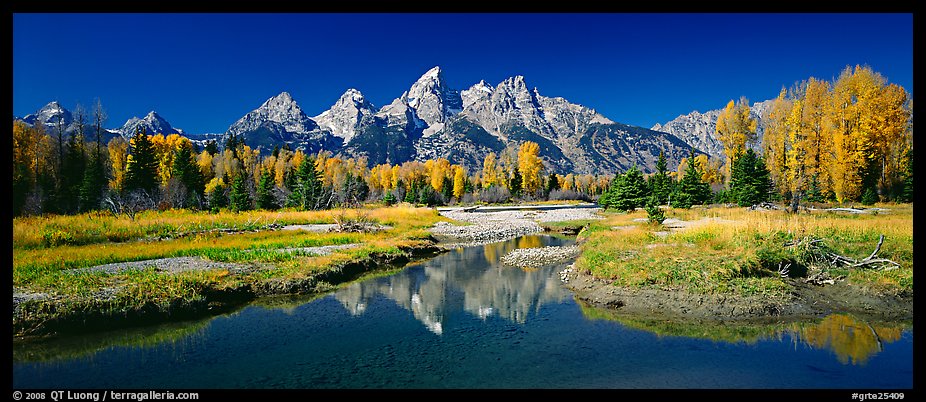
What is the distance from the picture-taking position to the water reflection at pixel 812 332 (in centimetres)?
1018

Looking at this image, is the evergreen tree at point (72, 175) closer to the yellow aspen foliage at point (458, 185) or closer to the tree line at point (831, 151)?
the tree line at point (831, 151)

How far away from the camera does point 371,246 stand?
25.7m

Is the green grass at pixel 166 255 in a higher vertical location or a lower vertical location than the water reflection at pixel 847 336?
higher

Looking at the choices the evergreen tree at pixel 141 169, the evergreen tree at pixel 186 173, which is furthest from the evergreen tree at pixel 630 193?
the evergreen tree at pixel 141 169

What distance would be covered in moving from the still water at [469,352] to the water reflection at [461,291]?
0.57 ft

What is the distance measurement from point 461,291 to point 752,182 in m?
Answer: 44.2

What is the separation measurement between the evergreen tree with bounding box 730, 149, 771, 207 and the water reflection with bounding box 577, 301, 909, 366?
129ft

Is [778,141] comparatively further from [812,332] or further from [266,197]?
[266,197]

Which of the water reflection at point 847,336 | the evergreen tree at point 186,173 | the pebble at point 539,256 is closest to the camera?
the water reflection at point 847,336

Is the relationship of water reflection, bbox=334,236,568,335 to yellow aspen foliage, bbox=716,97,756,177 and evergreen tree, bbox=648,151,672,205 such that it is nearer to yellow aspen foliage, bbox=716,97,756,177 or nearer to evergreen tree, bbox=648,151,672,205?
evergreen tree, bbox=648,151,672,205

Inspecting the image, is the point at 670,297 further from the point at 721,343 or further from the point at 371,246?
the point at 371,246

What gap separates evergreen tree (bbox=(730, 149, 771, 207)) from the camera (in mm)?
45500

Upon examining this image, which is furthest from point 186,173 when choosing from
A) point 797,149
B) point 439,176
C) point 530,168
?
point 797,149
